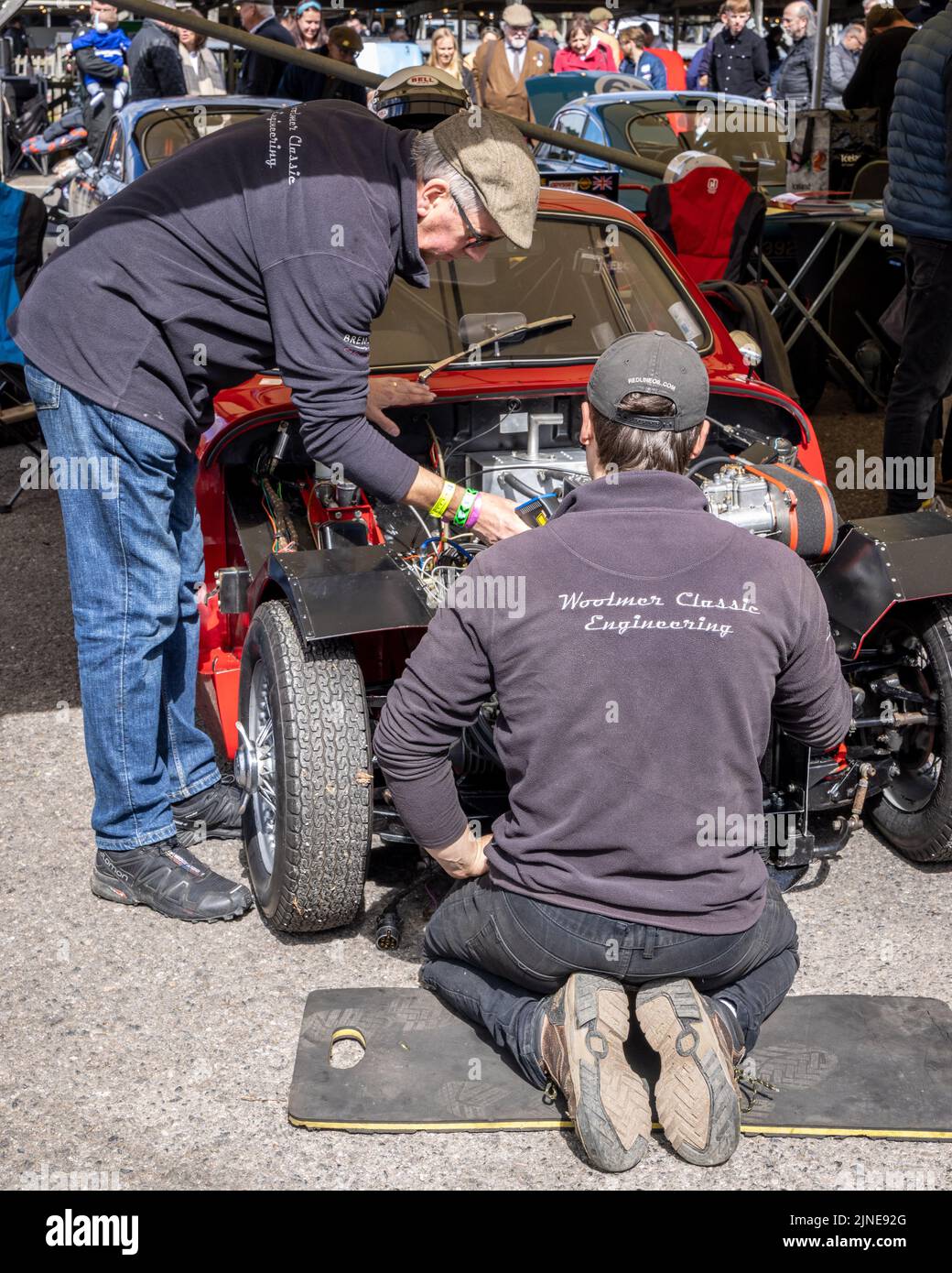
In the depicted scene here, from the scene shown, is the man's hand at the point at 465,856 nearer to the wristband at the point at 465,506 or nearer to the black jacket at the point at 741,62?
the wristband at the point at 465,506

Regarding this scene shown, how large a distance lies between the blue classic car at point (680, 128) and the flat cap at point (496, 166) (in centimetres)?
740

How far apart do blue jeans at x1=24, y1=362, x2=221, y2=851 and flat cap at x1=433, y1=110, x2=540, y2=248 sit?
970 mm

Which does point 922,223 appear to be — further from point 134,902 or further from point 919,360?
point 134,902

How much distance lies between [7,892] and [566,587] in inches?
78.5

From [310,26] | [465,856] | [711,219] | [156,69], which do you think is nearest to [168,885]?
[465,856]

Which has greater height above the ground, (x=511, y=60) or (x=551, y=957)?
(x=511, y=60)

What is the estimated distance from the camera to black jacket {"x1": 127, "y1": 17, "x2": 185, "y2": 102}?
10.6 m

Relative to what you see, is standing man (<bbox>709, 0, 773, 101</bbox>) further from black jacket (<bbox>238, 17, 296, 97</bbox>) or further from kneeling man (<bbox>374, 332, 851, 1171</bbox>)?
kneeling man (<bbox>374, 332, 851, 1171</bbox>)

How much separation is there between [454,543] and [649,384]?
0.99 metres

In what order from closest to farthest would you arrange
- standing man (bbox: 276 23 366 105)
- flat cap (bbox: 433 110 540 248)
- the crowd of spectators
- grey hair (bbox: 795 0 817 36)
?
flat cap (bbox: 433 110 540 248) < the crowd of spectators < standing man (bbox: 276 23 366 105) < grey hair (bbox: 795 0 817 36)

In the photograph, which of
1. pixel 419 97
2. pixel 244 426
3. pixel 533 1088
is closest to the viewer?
pixel 533 1088

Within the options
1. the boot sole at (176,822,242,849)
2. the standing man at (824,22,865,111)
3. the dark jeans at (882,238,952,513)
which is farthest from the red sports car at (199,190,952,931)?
the standing man at (824,22,865,111)

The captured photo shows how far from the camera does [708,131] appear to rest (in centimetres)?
1048
